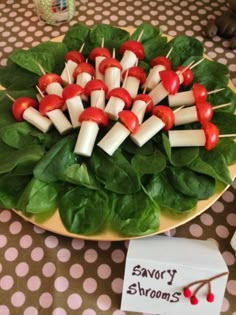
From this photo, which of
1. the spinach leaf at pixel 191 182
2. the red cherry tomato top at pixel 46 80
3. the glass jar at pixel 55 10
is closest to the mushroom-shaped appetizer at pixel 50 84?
the red cherry tomato top at pixel 46 80

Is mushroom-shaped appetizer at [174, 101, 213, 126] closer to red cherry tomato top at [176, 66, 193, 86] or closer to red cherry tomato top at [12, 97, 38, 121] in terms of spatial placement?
red cherry tomato top at [176, 66, 193, 86]

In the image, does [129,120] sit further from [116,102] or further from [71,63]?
[71,63]

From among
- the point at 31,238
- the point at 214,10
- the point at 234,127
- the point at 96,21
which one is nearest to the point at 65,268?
the point at 31,238

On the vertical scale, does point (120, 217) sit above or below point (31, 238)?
above

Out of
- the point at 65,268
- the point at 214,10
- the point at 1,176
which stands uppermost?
the point at 214,10

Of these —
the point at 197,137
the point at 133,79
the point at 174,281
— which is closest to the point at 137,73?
the point at 133,79

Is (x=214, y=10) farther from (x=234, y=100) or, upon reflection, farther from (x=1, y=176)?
(x=1, y=176)

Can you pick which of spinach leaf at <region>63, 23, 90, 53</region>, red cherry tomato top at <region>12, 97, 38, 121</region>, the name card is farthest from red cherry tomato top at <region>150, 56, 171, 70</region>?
the name card
